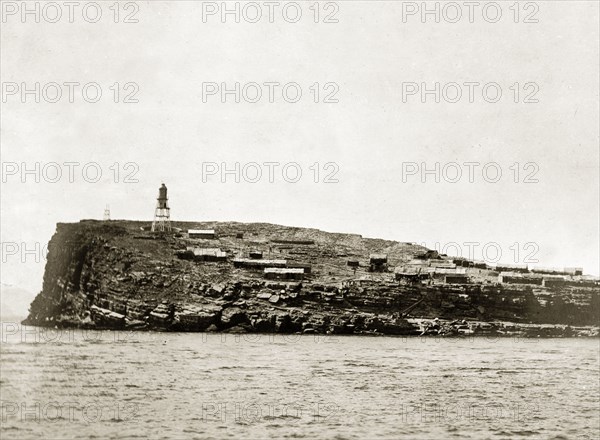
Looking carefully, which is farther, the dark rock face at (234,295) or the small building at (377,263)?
the small building at (377,263)

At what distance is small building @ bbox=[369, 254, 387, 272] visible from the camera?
105000mm

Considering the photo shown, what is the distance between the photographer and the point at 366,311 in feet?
290

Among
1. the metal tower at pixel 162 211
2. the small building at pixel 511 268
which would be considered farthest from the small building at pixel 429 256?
the metal tower at pixel 162 211

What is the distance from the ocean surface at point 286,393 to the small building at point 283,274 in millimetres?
34141

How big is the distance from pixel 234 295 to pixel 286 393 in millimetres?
52264

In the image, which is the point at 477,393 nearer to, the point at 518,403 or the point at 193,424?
the point at 518,403

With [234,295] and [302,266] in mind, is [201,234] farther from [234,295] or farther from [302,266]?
[234,295]

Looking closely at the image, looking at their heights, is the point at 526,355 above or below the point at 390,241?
below

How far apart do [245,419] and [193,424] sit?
2.38m

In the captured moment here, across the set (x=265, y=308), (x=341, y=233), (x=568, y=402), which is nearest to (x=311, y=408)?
(x=568, y=402)

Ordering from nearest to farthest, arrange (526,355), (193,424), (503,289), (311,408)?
(193,424) < (311,408) < (526,355) < (503,289)

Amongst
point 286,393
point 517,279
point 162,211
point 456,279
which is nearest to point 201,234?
point 162,211

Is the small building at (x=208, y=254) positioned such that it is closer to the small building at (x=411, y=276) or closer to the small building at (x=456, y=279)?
the small building at (x=411, y=276)

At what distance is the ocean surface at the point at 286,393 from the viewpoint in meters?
26.5
